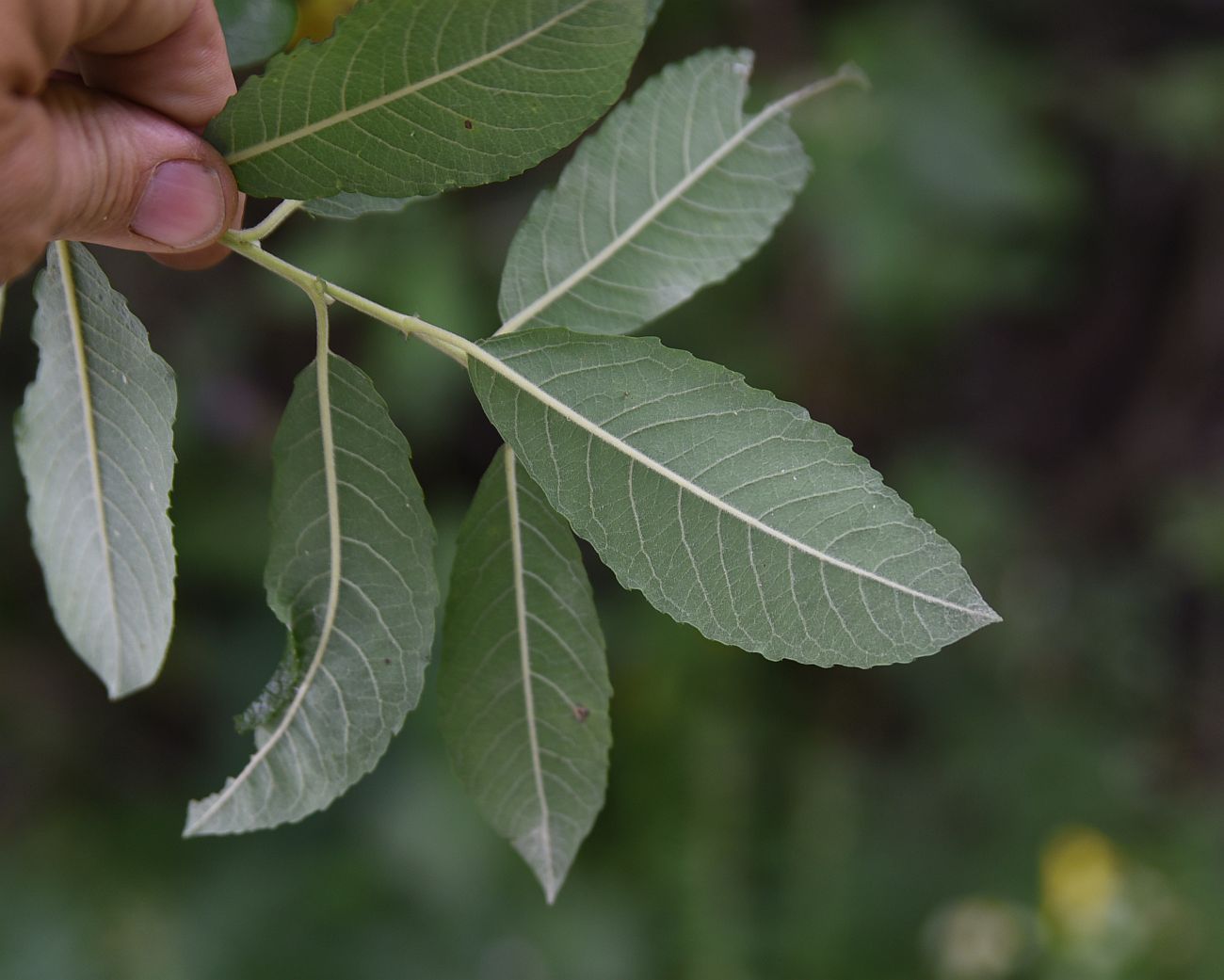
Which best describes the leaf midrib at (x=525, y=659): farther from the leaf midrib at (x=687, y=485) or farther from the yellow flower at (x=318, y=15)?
the yellow flower at (x=318, y=15)

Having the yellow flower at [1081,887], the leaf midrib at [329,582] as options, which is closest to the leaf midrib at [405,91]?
the leaf midrib at [329,582]

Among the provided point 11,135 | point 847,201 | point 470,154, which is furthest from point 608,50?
point 847,201

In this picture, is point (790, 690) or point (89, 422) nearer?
point (89, 422)

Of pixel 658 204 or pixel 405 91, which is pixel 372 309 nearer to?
pixel 405 91

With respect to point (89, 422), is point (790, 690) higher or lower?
lower

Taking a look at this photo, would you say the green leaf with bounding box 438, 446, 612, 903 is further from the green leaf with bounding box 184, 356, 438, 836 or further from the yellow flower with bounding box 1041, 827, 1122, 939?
the yellow flower with bounding box 1041, 827, 1122, 939

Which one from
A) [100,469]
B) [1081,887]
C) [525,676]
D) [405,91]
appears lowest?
[1081,887]

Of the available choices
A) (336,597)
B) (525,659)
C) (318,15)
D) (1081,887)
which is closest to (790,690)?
(1081,887)

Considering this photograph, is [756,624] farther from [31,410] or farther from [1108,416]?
[1108,416]
